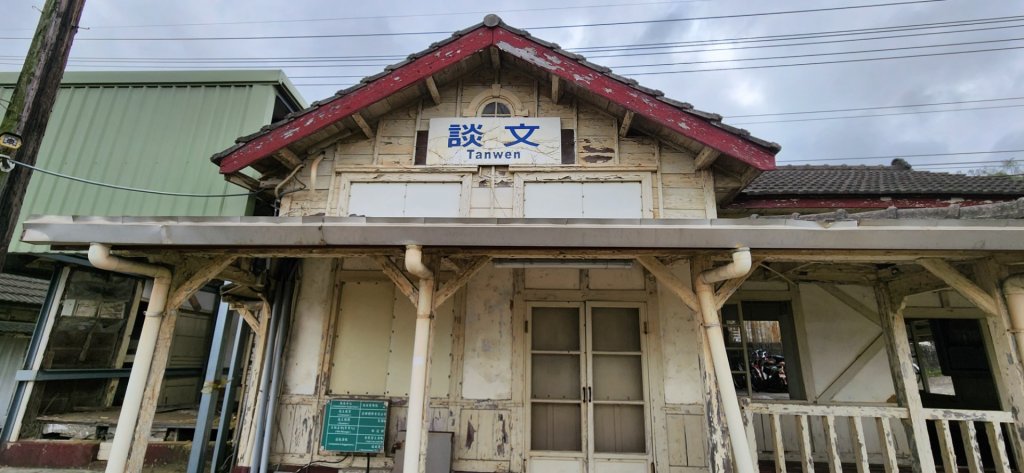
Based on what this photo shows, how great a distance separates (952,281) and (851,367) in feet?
7.69

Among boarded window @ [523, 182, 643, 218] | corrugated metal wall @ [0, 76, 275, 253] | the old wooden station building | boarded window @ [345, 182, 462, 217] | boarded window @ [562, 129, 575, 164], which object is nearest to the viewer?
the old wooden station building

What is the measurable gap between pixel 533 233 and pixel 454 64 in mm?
2983

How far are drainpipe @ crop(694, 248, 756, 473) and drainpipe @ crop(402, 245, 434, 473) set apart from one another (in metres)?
2.06

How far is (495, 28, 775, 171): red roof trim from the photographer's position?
171 inches

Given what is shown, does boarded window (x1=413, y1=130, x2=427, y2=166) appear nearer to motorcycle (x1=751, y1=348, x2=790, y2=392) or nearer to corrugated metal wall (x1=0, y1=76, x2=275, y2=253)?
corrugated metal wall (x1=0, y1=76, x2=275, y2=253)

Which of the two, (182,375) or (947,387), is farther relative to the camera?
(182,375)

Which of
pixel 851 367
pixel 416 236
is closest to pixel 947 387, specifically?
pixel 851 367

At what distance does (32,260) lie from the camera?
21.1ft

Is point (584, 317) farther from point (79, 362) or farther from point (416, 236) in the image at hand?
point (79, 362)

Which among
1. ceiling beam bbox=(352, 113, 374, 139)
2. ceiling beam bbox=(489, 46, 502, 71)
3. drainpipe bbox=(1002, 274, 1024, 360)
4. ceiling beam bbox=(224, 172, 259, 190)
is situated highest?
ceiling beam bbox=(489, 46, 502, 71)

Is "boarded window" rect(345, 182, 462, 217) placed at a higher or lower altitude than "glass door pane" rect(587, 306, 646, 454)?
higher

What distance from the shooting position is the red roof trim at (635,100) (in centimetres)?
435

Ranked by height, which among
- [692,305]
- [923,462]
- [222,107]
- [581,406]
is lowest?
[923,462]

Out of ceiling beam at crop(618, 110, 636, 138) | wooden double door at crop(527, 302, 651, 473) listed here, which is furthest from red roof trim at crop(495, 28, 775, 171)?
wooden double door at crop(527, 302, 651, 473)
